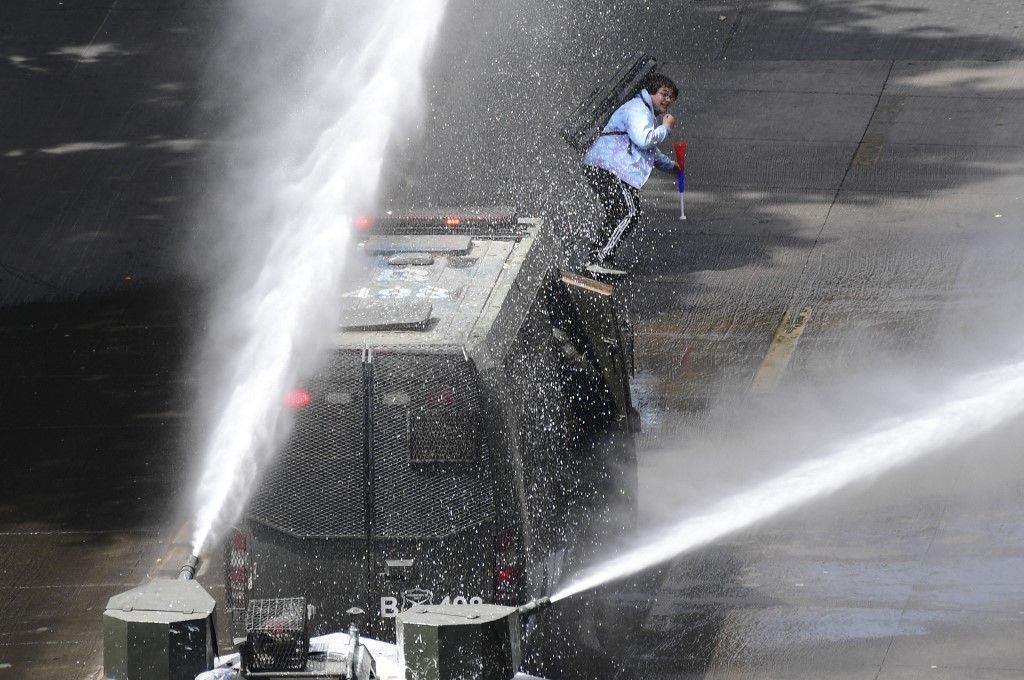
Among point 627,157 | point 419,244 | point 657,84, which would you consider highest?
point 657,84

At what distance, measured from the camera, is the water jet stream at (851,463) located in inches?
419

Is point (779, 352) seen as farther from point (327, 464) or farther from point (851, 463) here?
point (327, 464)

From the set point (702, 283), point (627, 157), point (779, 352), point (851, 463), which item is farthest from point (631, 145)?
point (851, 463)

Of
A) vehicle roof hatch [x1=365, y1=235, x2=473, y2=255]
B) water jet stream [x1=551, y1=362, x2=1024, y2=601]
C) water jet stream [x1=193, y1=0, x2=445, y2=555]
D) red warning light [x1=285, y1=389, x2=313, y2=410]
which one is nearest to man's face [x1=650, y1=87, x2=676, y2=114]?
water jet stream [x1=193, y1=0, x2=445, y2=555]

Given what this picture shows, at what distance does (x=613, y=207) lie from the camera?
14078 mm

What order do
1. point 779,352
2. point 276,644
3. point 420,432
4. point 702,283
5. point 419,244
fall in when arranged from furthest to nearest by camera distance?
point 702,283, point 779,352, point 419,244, point 420,432, point 276,644

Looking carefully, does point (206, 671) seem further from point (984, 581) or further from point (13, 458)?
point (13, 458)

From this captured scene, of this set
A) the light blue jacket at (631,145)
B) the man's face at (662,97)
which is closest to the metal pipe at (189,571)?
the light blue jacket at (631,145)

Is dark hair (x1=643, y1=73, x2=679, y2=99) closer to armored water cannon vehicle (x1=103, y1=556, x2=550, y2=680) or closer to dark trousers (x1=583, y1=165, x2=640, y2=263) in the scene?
dark trousers (x1=583, y1=165, x2=640, y2=263)

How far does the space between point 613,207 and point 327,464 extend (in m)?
6.74

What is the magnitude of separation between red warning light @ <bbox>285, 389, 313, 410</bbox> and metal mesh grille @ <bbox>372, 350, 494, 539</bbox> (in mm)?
297

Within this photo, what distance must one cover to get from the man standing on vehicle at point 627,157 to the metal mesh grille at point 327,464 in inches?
244

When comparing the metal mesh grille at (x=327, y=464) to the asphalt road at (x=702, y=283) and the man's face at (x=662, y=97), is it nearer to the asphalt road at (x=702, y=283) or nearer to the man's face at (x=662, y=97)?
the asphalt road at (x=702, y=283)

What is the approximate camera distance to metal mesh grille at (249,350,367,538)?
7.70 meters
